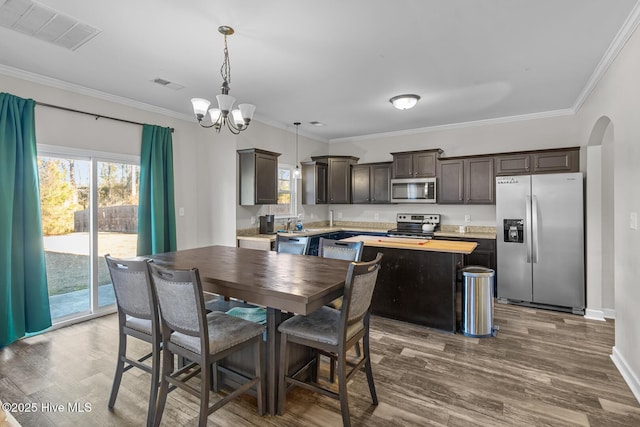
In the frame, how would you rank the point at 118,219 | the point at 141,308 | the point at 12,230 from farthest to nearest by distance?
the point at 118,219
the point at 12,230
the point at 141,308

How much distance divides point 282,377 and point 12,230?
3048mm

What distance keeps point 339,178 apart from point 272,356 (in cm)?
463

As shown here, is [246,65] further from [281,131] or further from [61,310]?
[61,310]

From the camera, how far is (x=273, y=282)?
1.99 m

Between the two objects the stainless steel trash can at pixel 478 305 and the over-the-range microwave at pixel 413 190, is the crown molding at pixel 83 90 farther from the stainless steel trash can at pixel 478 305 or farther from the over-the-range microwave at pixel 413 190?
the stainless steel trash can at pixel 478 305

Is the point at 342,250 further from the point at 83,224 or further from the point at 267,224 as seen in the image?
the point at 83,224

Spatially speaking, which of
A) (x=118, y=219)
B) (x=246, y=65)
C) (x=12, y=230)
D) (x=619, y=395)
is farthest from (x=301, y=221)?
(x=619, y=395)

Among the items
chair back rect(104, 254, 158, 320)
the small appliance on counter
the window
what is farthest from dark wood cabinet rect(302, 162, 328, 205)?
chair back rect(104, 254, 158, 320)

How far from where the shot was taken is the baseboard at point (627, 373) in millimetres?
2347

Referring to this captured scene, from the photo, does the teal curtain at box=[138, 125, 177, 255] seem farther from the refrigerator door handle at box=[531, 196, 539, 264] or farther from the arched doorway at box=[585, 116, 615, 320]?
the arched doorway at box=[585, 116, 615, 320]

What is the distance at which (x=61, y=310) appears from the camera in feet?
12.2

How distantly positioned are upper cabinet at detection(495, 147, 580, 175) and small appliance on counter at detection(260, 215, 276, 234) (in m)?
3.56

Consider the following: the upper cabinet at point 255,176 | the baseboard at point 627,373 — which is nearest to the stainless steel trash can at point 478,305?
the baseboard at point 627,373

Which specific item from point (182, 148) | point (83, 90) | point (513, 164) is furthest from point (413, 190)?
point (83, 90)
